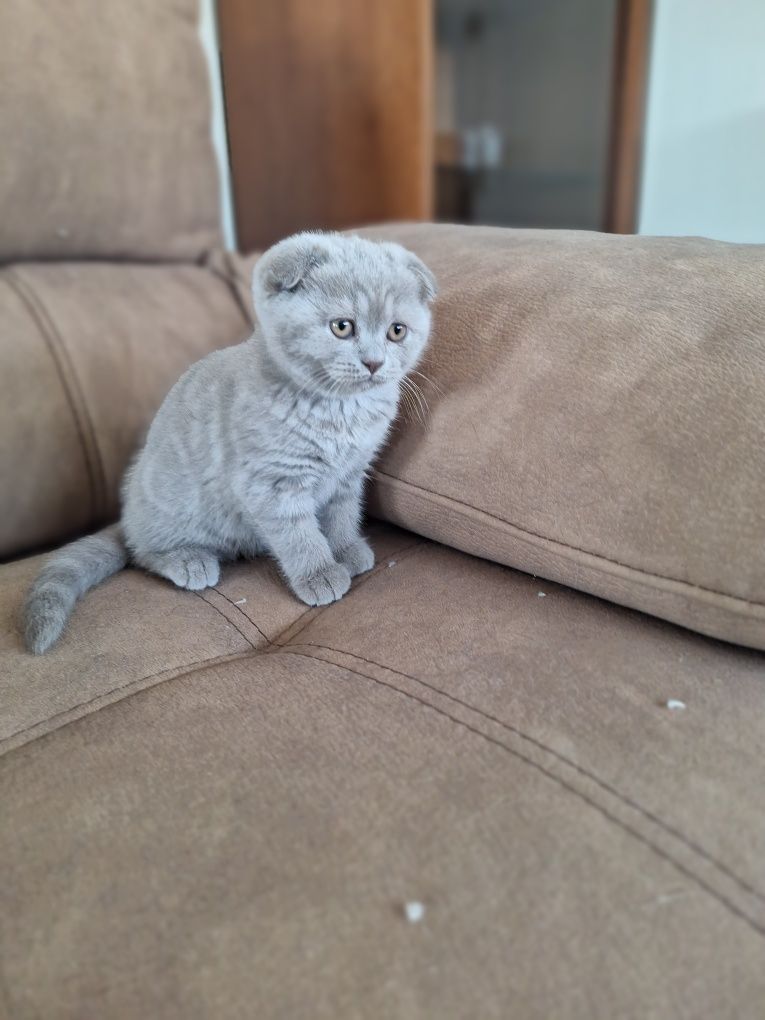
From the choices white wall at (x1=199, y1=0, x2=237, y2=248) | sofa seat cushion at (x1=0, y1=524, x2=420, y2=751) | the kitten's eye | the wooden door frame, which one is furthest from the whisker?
the wooden door frame

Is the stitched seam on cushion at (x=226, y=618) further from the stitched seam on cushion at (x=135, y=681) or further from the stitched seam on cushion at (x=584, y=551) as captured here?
the stitched seam on cushion at (x=584, y=551)

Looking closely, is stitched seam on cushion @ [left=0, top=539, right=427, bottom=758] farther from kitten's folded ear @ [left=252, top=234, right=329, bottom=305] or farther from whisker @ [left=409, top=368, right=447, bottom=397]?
kitten's folded ear @ [left=252, top=234, right=329, bottom=305]

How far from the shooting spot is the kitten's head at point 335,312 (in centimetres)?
88

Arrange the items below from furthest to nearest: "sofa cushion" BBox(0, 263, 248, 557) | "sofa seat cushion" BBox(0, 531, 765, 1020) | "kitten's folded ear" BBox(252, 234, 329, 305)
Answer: "sofa cushion" BBox(0, 263, 248, 557) → "kitten's folded ear" BBox(252, 234, 329, 305) → "sofa seat cushion" BBox(0, 531, 765, 1020)

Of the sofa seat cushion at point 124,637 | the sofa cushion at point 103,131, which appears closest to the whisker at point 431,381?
the sofa seat cushion at point 124,637

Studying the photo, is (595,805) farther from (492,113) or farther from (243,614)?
(492,113)

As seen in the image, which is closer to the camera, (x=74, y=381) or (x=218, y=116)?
(x=74, y=381)

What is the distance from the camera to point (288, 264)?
867mm

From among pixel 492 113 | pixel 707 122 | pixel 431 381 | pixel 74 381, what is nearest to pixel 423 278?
pixel 431 381

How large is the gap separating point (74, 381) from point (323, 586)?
0.58 meters

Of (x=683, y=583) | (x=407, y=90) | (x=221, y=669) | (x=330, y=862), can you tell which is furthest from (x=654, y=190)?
(x=330, y=862)

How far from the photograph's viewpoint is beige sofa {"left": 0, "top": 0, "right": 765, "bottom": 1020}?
0.44 metres

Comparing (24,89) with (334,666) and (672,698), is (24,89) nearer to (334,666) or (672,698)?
(334,666)

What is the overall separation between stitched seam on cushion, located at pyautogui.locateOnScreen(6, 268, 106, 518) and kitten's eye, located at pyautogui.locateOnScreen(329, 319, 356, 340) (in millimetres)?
496
